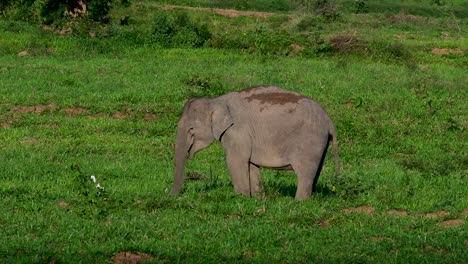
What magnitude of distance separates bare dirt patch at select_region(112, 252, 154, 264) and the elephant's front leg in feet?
9.30

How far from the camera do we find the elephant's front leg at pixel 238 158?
37.8ft

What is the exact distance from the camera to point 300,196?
11.5 metres

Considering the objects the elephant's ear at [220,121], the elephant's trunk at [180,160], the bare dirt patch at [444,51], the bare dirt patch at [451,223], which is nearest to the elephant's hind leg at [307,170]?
the elephant's ear at [220,121]

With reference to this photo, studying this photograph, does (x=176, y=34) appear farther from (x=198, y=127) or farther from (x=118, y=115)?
(x=198, y=127)

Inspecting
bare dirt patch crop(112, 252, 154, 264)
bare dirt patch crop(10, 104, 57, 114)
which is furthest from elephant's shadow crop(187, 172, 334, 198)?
bare dirt patch crop(10, 104, 57, 114)

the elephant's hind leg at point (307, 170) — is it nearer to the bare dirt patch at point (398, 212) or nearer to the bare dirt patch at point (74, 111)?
the bare dirt patch at point (398, 212)

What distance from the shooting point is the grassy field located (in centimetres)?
938

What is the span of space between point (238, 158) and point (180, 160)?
67cm

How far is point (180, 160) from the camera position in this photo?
11.7 meters

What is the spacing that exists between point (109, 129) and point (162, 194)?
549 cm

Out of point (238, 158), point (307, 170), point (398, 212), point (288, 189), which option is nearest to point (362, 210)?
point (398, 212)

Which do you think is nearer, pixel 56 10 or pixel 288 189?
pixel 288 189

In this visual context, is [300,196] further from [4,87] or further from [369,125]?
[4,87]

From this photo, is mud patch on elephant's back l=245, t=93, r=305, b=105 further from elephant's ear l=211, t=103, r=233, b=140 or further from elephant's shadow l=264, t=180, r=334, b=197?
elephant's shadow l=264, t=180, r=334, b=197
